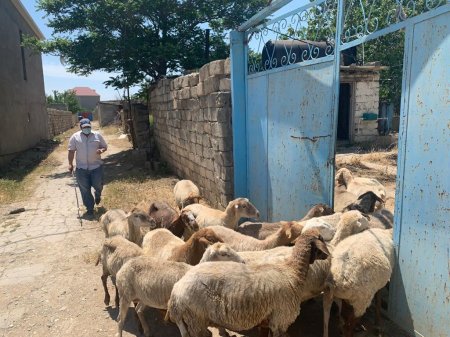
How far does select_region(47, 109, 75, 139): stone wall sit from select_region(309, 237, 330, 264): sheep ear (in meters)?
26.2

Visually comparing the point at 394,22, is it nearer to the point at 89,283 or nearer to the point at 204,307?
the point at 204,307

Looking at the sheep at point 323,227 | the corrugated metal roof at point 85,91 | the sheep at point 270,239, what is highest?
the corrugated metal roof at point 85,91

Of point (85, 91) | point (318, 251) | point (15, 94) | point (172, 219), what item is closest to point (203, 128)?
point (172, 219)

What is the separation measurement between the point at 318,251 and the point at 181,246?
155 cm

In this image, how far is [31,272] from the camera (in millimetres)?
5426

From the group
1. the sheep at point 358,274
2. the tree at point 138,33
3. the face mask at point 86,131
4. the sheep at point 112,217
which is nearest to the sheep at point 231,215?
the sheep at point 112,217

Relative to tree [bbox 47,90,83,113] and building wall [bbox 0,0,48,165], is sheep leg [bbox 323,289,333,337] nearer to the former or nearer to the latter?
building wall [bbox 0,0,48,165]

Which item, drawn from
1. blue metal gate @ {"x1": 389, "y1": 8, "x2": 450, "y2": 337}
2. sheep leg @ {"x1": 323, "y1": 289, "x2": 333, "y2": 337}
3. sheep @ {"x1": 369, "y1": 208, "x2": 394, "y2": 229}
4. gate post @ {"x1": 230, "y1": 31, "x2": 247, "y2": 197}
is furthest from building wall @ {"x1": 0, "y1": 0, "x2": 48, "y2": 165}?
blue metal gate @ {"x1": 389, "y1": 8, "x2": 450, "y2": 337}

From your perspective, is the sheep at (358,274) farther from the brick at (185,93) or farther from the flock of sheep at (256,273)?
the brick at (185,93)

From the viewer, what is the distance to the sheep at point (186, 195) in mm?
6957

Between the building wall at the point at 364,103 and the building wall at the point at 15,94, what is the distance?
13.6 metres

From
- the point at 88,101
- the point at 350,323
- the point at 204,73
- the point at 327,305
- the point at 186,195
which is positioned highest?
the point at 88,101

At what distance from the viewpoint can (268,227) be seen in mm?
4996

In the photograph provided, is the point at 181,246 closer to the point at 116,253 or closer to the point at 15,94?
the point at 116,253
